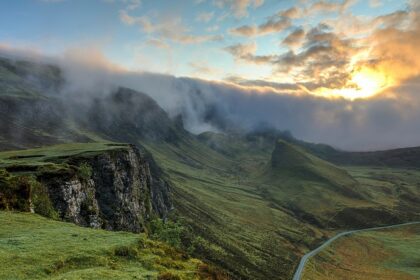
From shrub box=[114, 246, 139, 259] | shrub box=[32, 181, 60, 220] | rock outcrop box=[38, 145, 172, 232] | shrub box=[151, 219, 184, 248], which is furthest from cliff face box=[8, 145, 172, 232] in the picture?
shrub box=[114, 246, 139, 259]

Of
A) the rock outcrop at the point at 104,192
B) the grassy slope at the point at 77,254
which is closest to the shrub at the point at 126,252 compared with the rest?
the grassy slope at the point at 77,254

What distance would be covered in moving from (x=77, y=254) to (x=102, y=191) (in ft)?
247

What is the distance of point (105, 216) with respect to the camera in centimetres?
A: 10981

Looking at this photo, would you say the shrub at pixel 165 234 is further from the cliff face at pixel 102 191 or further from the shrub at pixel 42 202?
the shrub at pixel 42 202

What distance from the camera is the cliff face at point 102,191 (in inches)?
3211

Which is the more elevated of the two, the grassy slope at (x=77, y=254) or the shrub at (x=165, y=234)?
the grassy slope at (x=77, y=254)

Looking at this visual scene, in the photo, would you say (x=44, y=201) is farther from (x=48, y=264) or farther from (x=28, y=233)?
(x=48, y=264)

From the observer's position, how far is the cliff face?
8156 cm

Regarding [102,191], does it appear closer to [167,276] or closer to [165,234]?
[165,234]

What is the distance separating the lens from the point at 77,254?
139 feet

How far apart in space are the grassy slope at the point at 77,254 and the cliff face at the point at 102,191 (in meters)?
24.4

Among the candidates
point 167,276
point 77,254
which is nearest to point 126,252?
point 77,254

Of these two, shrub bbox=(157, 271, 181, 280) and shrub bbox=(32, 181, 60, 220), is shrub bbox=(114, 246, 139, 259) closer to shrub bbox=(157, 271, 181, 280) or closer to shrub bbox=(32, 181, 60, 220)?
shrub bbox=(157, 271, 181, 280)

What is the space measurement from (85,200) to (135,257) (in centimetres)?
4757
